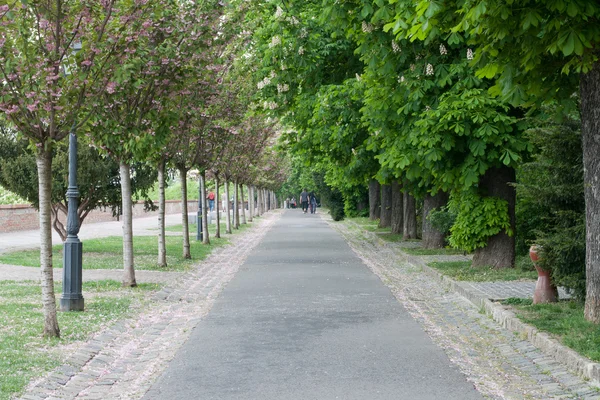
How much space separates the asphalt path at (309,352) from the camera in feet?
23.3

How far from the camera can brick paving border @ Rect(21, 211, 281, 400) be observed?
7.22 metres

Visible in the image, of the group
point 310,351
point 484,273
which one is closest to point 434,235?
point 484,273

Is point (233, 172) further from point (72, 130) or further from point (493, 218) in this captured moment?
point (72, 130)

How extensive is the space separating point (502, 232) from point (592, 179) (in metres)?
7.73

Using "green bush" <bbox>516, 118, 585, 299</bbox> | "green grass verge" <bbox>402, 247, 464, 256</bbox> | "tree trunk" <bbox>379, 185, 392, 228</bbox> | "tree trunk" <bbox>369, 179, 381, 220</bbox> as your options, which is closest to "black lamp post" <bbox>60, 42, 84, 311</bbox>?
"green bush" <bbox>516, 118, 585, 299</bbox>

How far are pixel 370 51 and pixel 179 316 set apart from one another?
15.8 ft

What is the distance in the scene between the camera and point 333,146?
22.5 metres

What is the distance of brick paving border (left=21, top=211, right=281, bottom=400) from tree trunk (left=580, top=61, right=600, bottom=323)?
186 inches

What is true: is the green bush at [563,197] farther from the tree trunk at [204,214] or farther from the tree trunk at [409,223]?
the tree trunk at [409,223]

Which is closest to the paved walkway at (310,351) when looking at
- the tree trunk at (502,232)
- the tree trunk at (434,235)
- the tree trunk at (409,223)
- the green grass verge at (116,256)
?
the tree trunk at (502,232)

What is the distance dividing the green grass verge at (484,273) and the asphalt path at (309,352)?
1.83 meters

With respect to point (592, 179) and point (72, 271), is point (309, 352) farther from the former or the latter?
point (72, 271)

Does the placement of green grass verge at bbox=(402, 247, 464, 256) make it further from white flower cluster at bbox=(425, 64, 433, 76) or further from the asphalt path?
white flower cluster at bbox=(425, 64, 433, 76)

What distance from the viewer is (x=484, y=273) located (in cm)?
1642
